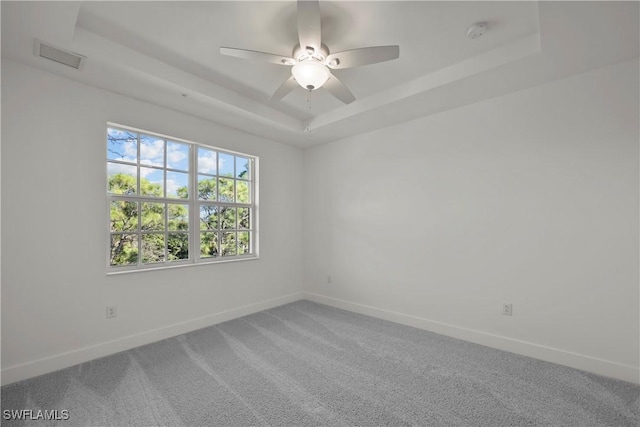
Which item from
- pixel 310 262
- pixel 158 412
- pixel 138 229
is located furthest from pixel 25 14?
pixel 310 262

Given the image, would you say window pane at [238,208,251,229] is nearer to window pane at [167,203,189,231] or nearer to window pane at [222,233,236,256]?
window pane at [222,233,236,256]

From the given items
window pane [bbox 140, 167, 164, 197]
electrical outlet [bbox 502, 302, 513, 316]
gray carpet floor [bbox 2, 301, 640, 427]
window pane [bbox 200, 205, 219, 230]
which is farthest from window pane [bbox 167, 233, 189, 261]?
electrical outlet [bbox 502, 302, 513, 316]

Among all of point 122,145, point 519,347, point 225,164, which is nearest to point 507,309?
point 519,347

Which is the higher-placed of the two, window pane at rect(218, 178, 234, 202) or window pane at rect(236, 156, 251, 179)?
window pane at rect(236, 156, 251, 179)

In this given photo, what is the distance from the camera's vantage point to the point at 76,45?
7.11 ft

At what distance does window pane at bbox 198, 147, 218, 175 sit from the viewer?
12.0 feet

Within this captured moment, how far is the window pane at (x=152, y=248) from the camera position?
10.4ft

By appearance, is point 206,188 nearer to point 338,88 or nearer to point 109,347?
point 109,347

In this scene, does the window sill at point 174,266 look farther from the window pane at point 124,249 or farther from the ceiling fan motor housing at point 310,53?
the ceiling fan motor housing at point 310,53

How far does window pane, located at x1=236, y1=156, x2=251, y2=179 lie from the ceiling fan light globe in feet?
7.04

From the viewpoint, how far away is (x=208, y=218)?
3752 millimetres

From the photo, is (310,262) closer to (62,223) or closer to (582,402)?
(62,223)

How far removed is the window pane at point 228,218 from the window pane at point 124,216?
103 cm

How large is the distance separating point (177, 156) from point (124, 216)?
2.88 feet
